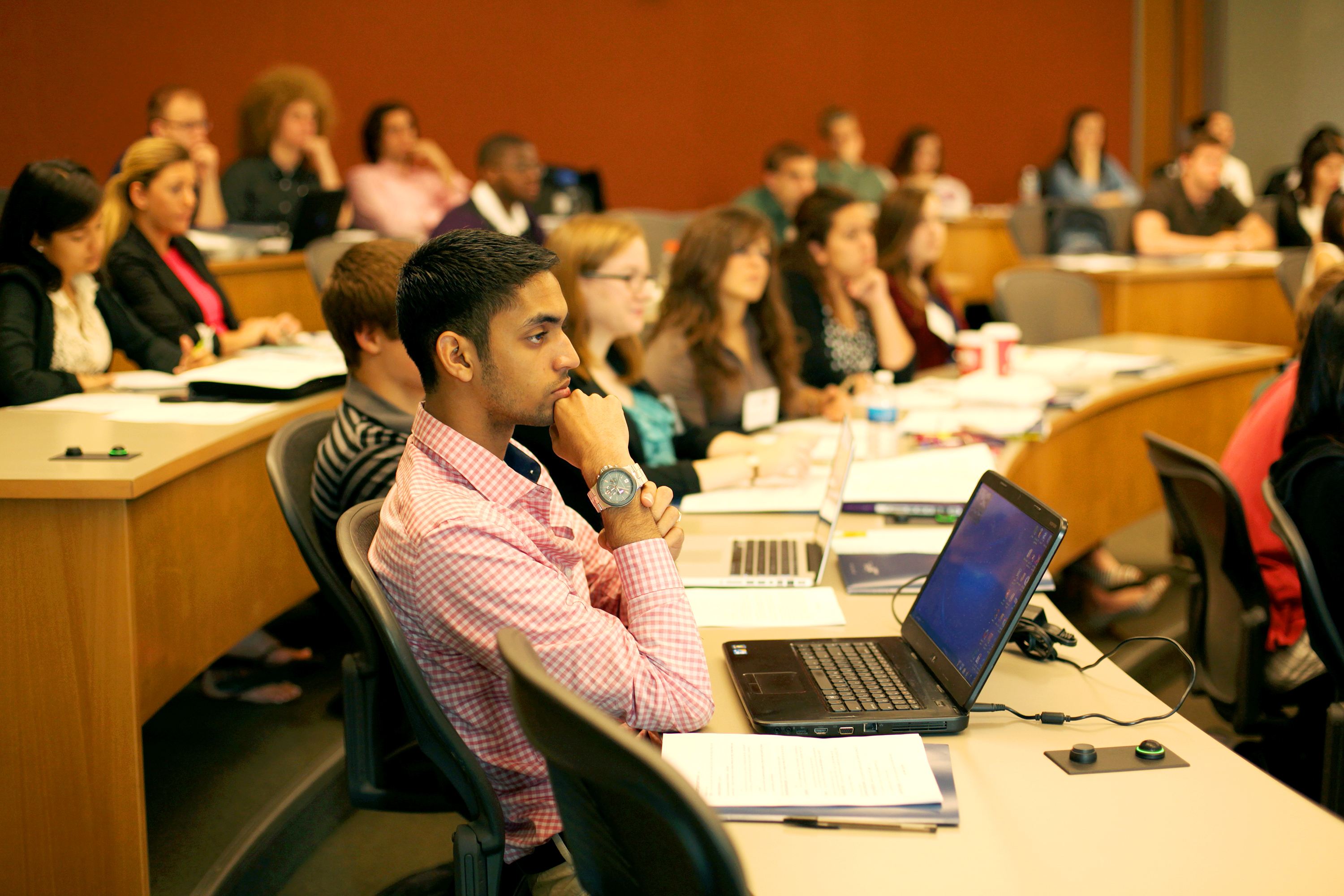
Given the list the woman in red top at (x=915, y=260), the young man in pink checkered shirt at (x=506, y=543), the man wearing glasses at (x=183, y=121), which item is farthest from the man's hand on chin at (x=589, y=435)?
A: the man wearing glasses at (x=183, y=121)

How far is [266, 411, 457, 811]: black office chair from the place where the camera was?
5.15 feet

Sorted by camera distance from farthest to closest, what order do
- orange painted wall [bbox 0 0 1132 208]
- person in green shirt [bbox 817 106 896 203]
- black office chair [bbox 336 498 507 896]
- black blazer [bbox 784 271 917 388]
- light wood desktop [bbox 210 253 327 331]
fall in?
person in green shirt [bbox 817 106 896 203]
orange painted wall [bbox 0 0 1132 208]
light wood desktop [bbox 210 253 327 331]
black blazer [bbox 784 271 917 388]
black office chair [bbox 336 498 507 896]

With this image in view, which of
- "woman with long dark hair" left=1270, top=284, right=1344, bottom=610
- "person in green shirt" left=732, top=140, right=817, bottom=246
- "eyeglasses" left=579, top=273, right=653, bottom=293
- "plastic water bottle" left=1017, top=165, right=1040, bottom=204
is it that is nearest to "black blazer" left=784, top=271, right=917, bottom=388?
"eyeglasses" left=579, top=273, right=653, bottom=293

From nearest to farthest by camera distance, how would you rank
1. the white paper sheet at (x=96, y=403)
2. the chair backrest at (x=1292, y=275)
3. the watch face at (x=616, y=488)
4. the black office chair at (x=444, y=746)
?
the black office chair at (x=444, y=746)
the watch face at (x=616, y=488)
the white paper sheet at (x=96, y=403)
the chair backrest at (x=1292, y=275)

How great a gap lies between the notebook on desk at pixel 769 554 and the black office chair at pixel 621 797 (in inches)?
29.5

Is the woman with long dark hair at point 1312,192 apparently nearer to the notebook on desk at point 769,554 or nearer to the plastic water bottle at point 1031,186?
the plastic water bottle at point 1031,186

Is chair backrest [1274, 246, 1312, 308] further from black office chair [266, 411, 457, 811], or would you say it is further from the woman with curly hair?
black office chair [266, 411, 457, 811]

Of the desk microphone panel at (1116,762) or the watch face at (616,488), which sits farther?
the watch face at (616,488)

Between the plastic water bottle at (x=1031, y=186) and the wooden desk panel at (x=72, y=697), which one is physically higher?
the plastic water bottle at (x=1031, y=186)

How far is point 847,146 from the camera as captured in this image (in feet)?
23.6

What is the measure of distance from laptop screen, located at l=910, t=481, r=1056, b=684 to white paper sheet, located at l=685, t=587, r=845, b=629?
6.2 inches

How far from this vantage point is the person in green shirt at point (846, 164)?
23.4 feet

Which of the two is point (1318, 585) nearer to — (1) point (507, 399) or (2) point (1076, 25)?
(1) point (507, 399)

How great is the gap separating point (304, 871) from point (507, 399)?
134 centimetres
